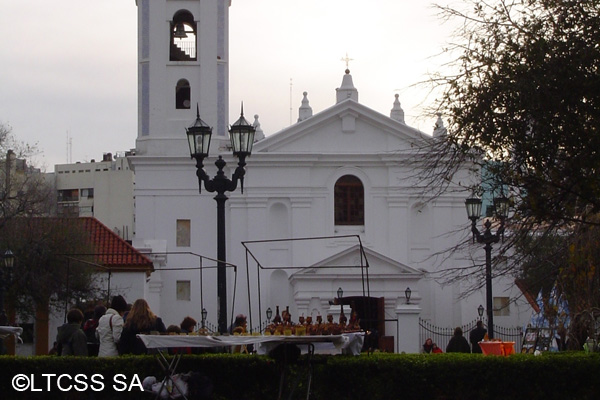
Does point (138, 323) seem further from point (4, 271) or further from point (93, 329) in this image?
point (4, 271)

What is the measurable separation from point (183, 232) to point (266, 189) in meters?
3.65

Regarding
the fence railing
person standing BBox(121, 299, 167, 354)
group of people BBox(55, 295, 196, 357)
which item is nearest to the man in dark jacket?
group of people BBox(55, 295, 196, 357)

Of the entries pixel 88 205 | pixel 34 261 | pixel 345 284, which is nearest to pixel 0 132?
pixel 34 261

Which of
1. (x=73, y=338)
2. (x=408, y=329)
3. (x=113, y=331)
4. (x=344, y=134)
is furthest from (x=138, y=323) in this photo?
(x=344, y=134)

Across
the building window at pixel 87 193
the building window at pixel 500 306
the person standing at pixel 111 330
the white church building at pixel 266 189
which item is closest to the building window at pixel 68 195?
the building window at pixel 87 193

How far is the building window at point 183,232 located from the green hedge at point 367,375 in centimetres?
3131

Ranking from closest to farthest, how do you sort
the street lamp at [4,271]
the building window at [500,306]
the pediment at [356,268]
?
the street lamp at [4,271] → the pediment at [356,268] → the building window at [500,306]

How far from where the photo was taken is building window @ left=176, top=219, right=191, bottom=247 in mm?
49031

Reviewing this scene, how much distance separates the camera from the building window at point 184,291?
159 feet

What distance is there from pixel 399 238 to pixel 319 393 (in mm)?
32022

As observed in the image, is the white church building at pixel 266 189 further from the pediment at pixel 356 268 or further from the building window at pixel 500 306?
the pediment at pixel 356 268

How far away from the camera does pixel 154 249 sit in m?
48.0

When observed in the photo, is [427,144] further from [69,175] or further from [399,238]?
[69,175]

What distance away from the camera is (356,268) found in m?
46.2
